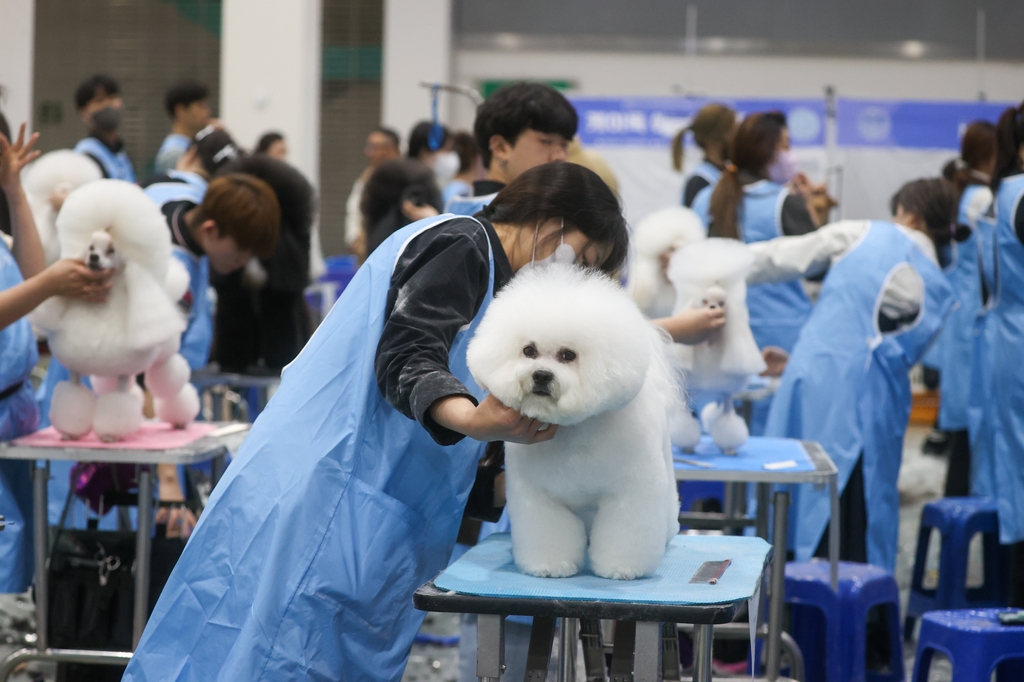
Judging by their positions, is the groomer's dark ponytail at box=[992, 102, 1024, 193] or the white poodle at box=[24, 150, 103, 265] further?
the groomer's dark ponytail at box=[992, 102, 1024, 193]

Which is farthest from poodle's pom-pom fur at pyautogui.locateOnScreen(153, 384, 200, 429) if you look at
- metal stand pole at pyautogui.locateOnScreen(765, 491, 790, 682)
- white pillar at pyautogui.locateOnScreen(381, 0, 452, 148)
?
white pillar at pyautogui.locateOnScreen(381, 0, 452, 148)

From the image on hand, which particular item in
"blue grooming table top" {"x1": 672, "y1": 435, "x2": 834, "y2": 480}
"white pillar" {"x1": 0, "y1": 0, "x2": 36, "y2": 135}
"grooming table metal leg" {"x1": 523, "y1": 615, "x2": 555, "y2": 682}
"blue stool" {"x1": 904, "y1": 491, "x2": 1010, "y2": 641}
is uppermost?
"white pillar" {"x1": 0, "y1": 0, "x2": 36, "y2": 135}

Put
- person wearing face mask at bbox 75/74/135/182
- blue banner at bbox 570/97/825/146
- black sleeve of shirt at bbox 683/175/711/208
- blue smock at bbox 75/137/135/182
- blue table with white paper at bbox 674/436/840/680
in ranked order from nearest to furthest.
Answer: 1. blue table with white paper at bbox 674/436/840/680
2. black sleeve of shirt at bbox 683/175/711/208
3. blue smock at bbox 75/137/135/182
4. person wearing face mask at bbox 75/74/135/182
5. blue banner at bbox 570/97/825/146

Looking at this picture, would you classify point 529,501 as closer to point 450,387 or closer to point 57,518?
point 450,387

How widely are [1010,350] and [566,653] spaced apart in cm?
228

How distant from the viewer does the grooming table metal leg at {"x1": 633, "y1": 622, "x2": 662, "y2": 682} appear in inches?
50.6

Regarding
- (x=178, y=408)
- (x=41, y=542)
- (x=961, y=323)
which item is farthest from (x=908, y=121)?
(x=41, y=542)

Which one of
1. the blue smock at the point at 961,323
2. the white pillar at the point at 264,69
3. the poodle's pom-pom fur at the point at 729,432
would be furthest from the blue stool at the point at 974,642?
the white pillar at the point at 264,69

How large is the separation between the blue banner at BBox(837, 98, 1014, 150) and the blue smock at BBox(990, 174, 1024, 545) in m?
3.73

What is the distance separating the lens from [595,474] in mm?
1357

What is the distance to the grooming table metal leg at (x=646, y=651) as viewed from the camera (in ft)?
4.22

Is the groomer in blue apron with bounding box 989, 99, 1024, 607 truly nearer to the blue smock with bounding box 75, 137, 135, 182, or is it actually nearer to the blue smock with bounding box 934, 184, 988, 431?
the blue smock with bounding box 934, 184, 988, 431

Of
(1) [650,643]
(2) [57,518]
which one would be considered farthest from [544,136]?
(2) [57,518]

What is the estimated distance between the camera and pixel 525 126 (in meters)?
2.21
